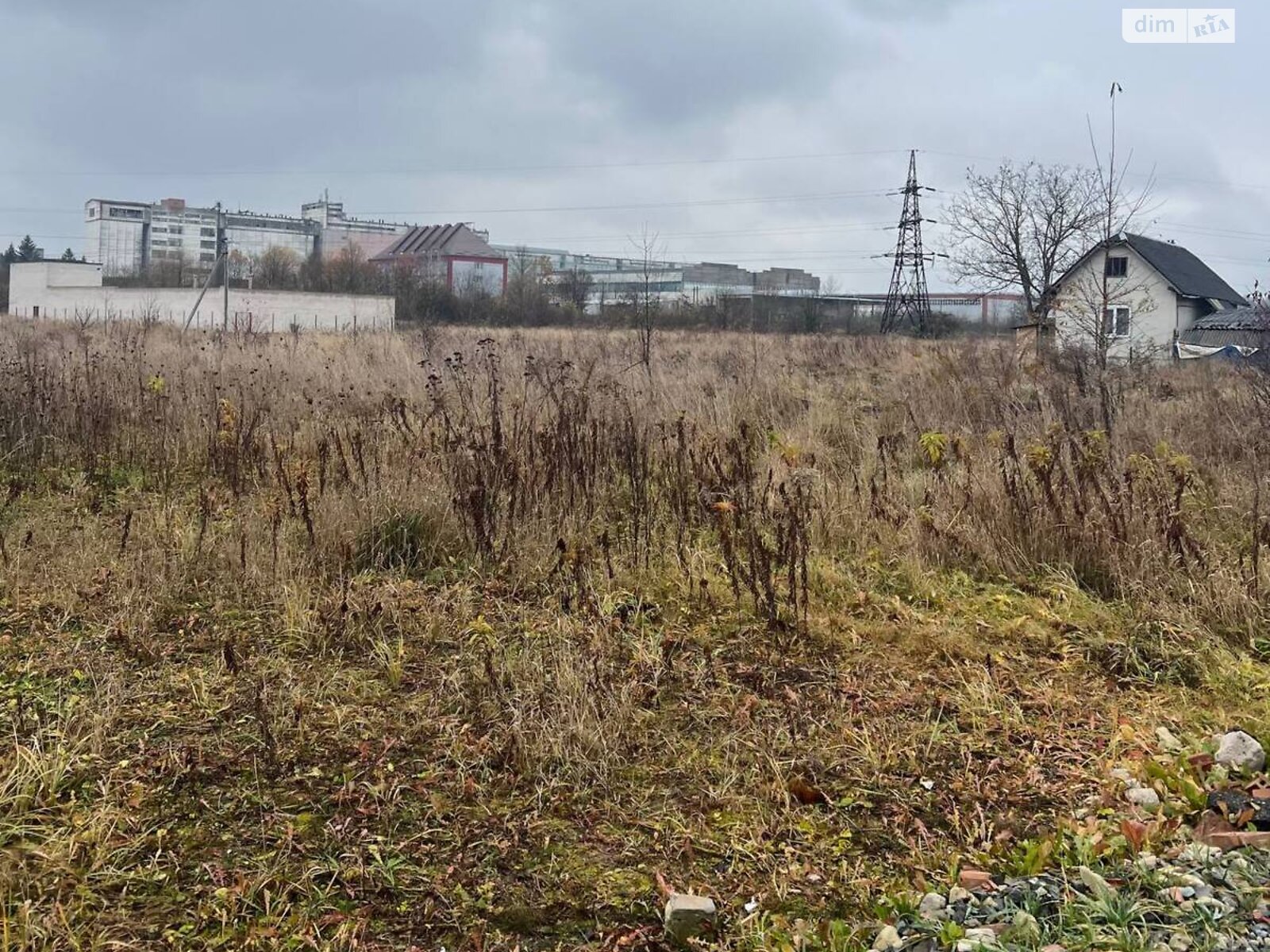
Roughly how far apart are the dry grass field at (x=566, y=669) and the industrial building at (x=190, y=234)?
6293 cm

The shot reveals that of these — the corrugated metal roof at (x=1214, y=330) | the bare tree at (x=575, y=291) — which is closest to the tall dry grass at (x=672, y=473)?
the corrugated metal roof at (x=1214, y=330)

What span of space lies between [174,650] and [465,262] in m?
65.4

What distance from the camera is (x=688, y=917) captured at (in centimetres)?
210

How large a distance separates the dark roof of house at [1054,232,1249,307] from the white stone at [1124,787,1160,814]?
36.9 metres

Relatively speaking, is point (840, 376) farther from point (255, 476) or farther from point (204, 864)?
point (204, 864)

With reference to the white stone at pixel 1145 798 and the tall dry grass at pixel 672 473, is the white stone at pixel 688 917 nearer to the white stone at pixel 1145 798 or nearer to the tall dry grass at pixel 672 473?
the white stone at pixel 1145 798

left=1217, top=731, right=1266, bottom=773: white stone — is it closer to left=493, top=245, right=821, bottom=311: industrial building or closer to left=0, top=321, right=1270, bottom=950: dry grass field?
left=0, top=321, right=1270, bottom=950: dry grass field

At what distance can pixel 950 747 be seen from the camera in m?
2.95

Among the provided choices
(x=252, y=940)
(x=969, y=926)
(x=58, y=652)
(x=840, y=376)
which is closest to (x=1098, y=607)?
(x=969, y=926)

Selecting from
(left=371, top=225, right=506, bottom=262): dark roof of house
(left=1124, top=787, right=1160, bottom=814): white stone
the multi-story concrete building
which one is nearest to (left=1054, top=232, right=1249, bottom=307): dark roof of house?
(left=1124, top=787, right=1160, bottom=814): white stone

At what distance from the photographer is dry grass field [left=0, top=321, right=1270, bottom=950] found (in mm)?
2273

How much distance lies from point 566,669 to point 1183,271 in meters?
42.9

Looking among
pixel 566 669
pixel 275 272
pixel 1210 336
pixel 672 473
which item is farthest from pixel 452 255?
pixel 566 669

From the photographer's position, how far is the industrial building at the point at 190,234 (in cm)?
6975
